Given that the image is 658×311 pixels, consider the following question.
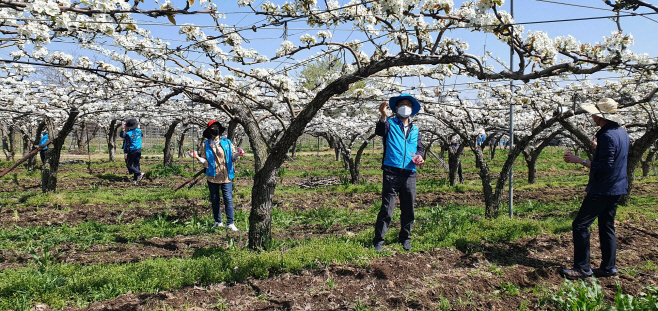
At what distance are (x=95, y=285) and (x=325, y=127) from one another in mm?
10715

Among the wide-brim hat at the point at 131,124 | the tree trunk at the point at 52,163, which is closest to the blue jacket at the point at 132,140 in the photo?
the wide-brim hat at the point at 131,124

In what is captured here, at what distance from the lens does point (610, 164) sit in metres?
3.99

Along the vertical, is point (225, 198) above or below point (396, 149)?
below

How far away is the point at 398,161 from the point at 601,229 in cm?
220

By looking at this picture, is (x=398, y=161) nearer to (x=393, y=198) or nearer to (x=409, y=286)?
(x=393, y=198)

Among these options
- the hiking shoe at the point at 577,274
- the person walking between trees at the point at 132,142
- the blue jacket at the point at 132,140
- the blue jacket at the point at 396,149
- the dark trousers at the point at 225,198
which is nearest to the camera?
the hiking shoe at the point at 577,274

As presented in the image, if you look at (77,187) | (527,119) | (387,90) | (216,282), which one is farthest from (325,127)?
(216,282)

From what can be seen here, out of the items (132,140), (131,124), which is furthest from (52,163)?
(132,140)

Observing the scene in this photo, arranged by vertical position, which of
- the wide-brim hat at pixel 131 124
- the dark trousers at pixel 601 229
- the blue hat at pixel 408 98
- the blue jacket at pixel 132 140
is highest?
the wide-brim hat at pixel 131 124

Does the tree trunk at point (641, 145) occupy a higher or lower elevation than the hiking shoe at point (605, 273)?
higher

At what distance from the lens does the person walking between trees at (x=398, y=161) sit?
466 centimetres

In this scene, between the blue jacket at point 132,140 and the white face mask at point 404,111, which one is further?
the blue jacket at point 132,140

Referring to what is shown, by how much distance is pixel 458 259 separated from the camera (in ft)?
15.0

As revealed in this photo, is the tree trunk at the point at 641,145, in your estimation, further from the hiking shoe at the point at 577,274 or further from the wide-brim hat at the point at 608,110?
the hiking shoe at the point at 577,274
